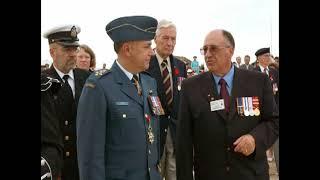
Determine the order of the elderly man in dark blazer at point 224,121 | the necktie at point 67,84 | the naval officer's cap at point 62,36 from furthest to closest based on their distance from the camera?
the naval officer's cap at point 62,36, the necktie at point 67,84, the elderly man in dark blazer at point 224,121

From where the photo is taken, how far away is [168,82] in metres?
4.98

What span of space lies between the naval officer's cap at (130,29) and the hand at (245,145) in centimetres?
103

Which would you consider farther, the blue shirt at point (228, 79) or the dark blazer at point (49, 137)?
the blue shirt at point (228, 79)

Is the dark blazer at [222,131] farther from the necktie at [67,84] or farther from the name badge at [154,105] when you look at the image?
the necktie at [67,84]

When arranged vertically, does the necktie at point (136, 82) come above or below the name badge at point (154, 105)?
above

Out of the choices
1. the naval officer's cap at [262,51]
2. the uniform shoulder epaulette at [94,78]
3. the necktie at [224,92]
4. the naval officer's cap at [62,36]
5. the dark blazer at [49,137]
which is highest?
the naval officer's cap at [262,51]

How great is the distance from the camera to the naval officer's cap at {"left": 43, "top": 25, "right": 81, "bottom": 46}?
14.1ft

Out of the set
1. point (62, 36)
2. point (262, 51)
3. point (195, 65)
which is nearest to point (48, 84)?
point (62, 36)

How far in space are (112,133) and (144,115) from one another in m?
0.28

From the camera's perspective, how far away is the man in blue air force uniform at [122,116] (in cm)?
289

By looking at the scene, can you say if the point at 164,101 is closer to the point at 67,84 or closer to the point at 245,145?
the point at 67,84

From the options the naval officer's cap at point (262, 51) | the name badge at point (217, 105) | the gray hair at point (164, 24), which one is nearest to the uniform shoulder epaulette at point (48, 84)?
the name badge at point (217, 105)
